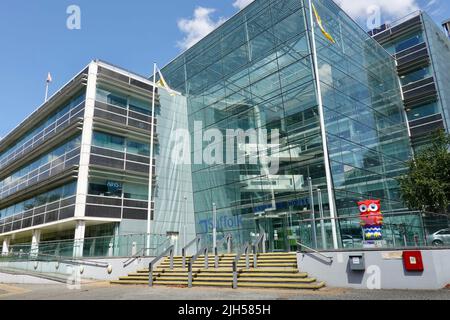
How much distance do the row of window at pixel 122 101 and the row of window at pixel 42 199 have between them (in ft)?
22.9

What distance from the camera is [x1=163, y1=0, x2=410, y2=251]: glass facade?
20.5m

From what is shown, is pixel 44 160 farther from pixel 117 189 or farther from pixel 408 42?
pixel 408 42

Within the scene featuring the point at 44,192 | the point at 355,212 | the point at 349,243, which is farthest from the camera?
the point at 44,192

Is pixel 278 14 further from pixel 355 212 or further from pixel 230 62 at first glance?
pixel 355 212

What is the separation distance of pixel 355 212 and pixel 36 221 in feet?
81.1

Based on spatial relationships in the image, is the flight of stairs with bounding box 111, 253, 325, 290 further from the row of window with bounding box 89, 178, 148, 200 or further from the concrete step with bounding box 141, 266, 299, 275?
the row of window with bounding box 89, 178, 148, 200

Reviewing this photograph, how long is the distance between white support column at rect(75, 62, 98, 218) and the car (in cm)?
2051

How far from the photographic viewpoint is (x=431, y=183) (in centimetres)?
2109

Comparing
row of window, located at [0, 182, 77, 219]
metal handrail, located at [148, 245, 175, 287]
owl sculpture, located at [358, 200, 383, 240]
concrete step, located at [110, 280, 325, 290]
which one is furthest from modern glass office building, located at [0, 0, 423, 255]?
metal handrail, located at [148, 245, 175, 287]

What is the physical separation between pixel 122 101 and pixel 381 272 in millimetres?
23524

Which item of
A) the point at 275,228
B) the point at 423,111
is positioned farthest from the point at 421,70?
the point at 275,228

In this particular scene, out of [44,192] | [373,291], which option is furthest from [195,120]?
[373,291]

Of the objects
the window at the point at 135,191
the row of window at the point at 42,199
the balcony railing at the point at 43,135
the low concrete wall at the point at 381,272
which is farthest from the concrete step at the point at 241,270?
the balcony railing at the point at 43,135

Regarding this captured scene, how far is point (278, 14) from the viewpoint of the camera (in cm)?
2414
